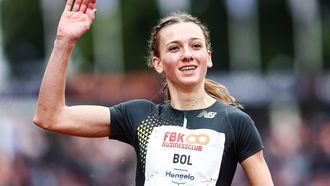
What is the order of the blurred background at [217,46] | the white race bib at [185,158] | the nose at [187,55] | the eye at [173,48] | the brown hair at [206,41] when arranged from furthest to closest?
the blurred background at [217,46], the brown hair at [206,41], the eye at [173,48], the nose at [187,55], the white race bib at [185,158]

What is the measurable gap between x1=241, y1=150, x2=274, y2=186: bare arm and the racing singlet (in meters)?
0.03

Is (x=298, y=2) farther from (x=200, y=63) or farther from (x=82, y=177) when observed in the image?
(x=200, y=63)

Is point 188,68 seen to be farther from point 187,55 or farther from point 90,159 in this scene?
point 90,159

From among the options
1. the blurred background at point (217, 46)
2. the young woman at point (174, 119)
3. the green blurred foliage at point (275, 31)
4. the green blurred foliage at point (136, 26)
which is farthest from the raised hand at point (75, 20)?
the green blurred foliage at point (275, 31)

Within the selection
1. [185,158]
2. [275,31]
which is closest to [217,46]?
[275,31]

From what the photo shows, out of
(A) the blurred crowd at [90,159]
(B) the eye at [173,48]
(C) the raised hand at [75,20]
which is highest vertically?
(C) the raised hand at [75,20]

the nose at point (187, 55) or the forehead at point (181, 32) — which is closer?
the nose at point (187, 55)

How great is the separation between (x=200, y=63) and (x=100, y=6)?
32.0m

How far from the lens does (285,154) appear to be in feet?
53.1

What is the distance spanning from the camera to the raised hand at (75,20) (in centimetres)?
653

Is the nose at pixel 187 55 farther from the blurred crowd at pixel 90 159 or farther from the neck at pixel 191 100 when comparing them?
the blurred crowd at pixel 90 159

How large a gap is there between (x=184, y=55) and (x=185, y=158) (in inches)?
22.7

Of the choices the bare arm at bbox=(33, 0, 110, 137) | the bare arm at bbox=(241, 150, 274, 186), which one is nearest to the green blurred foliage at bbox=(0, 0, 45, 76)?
the bare arm at bbox=(33, 0, 110, 137)

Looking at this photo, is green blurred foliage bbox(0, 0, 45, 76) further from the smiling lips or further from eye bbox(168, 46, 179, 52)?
the smiling lips
